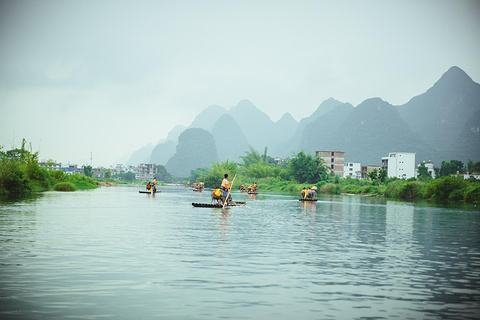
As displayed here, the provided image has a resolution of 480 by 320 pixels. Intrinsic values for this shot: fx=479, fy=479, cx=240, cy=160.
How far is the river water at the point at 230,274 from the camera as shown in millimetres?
7055

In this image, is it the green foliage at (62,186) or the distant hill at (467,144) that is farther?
the distant hill at (467,144)

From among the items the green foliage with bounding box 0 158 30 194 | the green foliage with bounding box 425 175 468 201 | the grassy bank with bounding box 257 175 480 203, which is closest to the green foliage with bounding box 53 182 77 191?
the green foliage with bounding box 0 158 30 194

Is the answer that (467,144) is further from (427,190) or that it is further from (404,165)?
(427,190)

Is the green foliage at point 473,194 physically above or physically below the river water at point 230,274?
above

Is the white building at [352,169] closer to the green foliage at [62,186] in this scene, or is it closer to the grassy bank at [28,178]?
the grassy bank at [28,178]

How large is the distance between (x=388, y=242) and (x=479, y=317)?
882 cm

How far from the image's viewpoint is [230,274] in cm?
955

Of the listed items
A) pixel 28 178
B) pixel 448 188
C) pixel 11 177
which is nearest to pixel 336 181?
pixel 448 188

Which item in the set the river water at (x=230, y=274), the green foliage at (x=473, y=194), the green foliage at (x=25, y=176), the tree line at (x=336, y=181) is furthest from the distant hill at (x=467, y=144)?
the river water at (x=230, y=274)

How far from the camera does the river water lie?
278 inches

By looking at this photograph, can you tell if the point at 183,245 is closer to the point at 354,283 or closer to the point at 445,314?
the point at 354,283

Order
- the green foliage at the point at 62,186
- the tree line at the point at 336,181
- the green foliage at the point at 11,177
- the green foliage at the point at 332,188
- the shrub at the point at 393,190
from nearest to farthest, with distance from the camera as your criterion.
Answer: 1. the green foliage at the point at 11,177
2. the tree line at the point at 336,181
3. the green foliage at the point at 62,186
4. the shrub at the point at 393,190
5. the green foliage at the point at 332,188

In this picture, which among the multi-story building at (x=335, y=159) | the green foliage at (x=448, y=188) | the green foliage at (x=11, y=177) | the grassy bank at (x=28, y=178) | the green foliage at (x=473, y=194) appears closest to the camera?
the green foliage at (x=11, y=177)

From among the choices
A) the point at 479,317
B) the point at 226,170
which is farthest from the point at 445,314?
the point at 226,170
